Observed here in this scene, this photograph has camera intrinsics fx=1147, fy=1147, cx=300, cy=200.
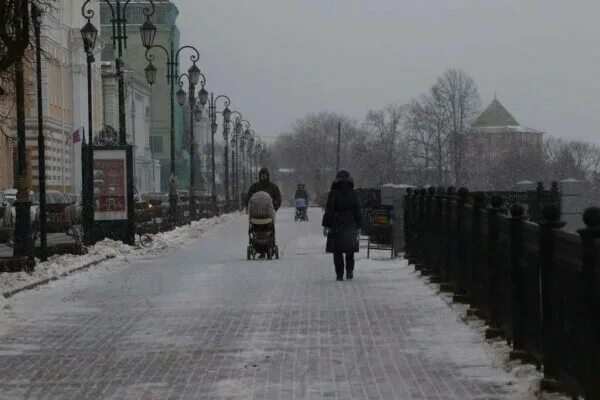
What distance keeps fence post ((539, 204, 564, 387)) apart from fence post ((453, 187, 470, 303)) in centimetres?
470

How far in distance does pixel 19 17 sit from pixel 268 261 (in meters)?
9.09

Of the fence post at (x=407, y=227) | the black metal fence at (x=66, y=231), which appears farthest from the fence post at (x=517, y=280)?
the fence post at (x=407, y=227)

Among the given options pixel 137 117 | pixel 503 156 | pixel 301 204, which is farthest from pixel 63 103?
pixel 503 156

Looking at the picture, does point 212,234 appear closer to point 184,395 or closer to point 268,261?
point 268,261

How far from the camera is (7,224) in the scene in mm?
32250

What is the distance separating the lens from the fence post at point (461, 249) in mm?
12680

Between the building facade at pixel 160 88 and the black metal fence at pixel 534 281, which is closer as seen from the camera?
the black metal fence at pixel 534 281

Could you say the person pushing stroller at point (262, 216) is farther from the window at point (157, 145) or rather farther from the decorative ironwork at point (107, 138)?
the window at point (157, 145)

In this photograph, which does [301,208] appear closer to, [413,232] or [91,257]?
[91,257]

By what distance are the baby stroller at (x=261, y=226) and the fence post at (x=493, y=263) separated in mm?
13078

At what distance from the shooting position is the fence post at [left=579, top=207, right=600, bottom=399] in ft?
19.8

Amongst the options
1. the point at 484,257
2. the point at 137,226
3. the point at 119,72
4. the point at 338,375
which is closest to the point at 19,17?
the point at 484,257

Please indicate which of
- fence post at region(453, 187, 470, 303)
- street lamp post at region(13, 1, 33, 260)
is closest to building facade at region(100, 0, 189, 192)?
street lamp post at region(13, 1, 33, 260)

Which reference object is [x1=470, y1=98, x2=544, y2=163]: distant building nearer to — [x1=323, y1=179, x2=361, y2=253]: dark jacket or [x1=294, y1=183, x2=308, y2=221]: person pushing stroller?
[x1=294, y1=183, x2=308, y2=221]: person pushing stroller
